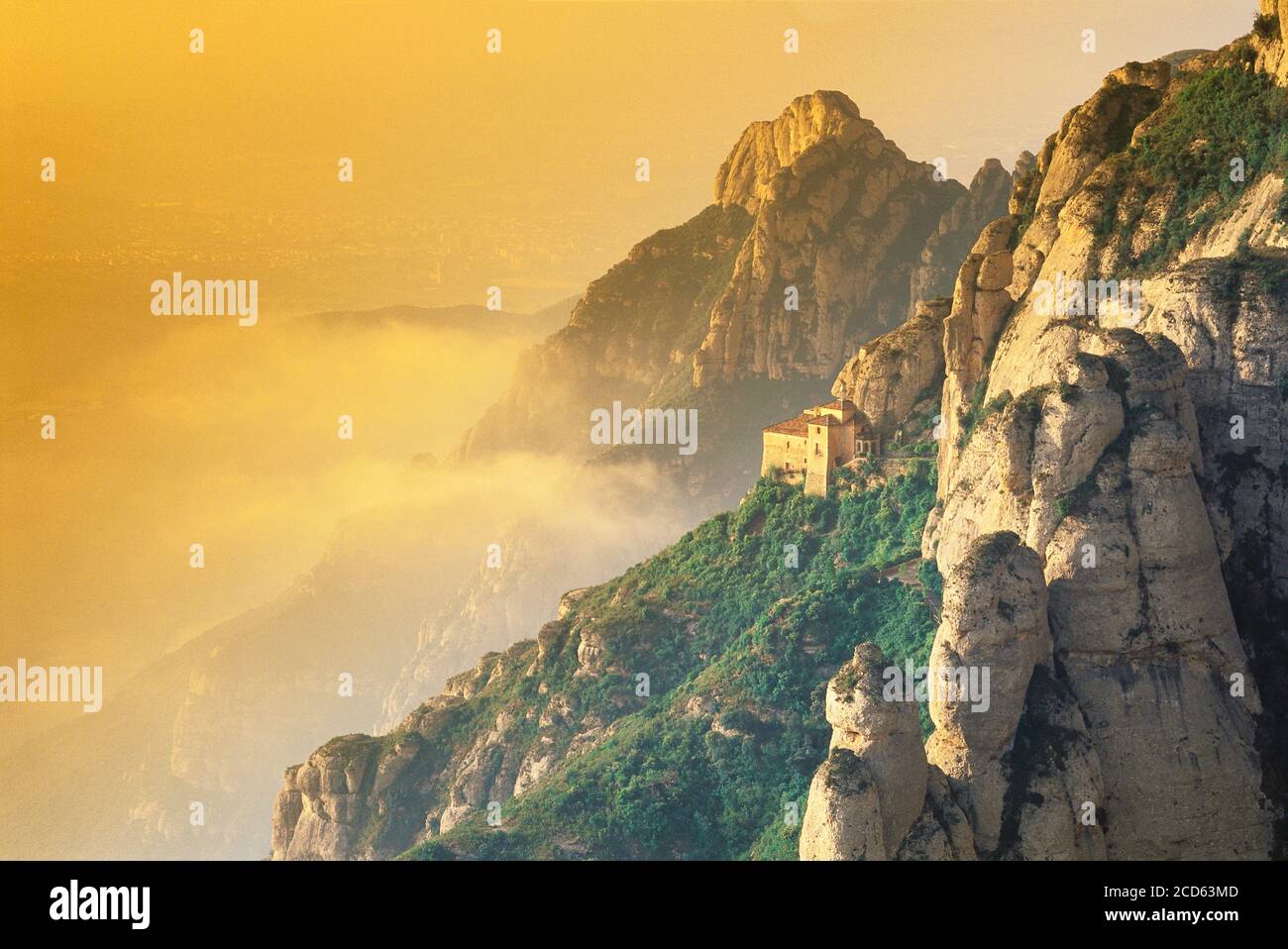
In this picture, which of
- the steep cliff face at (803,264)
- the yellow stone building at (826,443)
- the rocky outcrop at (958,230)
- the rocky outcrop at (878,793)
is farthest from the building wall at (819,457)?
the steep cliff face at (803,264)

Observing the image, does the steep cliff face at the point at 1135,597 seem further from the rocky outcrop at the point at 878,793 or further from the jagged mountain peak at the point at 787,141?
the jagged mountain peak at the point at 787,141

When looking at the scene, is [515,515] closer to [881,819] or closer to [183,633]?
[183,633]

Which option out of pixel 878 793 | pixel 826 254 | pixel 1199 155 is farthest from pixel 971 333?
pixel 826 254

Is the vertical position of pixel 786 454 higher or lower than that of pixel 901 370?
lower

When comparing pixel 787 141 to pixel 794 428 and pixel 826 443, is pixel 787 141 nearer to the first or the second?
pixel 794 428

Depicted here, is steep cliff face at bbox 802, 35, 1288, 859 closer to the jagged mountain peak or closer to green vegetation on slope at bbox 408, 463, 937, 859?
green vegetation on slope at bbox 408, 463, 937, 859

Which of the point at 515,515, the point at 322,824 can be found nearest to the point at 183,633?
the point at 515,515
